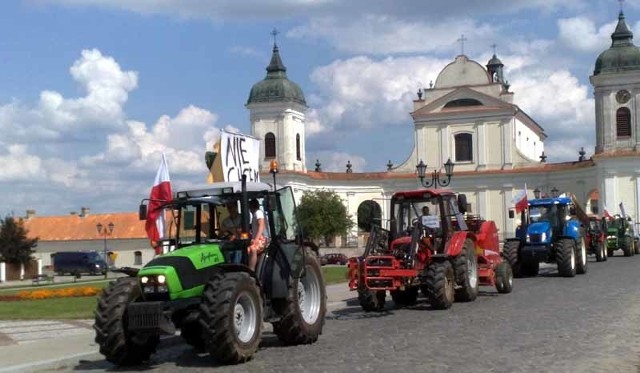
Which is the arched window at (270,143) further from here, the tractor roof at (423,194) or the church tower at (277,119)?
the tractor roof at (423,194)

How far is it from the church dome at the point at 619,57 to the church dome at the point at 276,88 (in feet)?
88.3

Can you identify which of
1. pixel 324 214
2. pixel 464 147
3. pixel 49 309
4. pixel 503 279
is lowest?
pixel 49 309

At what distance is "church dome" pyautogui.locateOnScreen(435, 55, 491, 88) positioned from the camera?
270 feet

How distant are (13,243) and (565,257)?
4901cm

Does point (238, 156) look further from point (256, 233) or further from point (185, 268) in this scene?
point (185, 268)

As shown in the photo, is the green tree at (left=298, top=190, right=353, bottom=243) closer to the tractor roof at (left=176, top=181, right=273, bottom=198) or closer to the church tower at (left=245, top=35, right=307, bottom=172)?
the church tower at (left=245, top=35, right=307, bottom=172)

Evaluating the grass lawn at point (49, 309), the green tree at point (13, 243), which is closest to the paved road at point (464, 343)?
the grass lawn at point (49, 309)

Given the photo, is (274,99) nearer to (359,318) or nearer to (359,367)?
(359,318)

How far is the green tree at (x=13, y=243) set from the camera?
66750 millimetres

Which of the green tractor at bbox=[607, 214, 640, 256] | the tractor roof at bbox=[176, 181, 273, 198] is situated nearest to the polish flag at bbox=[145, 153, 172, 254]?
the tractor roof at bbox=[176, 181, 273, 198]

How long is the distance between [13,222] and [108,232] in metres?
15.7

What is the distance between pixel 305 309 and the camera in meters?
14.0

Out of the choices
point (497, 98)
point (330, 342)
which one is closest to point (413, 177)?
point (497, 98)

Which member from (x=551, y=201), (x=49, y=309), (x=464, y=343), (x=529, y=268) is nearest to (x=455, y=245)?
(x=464, y=343)
